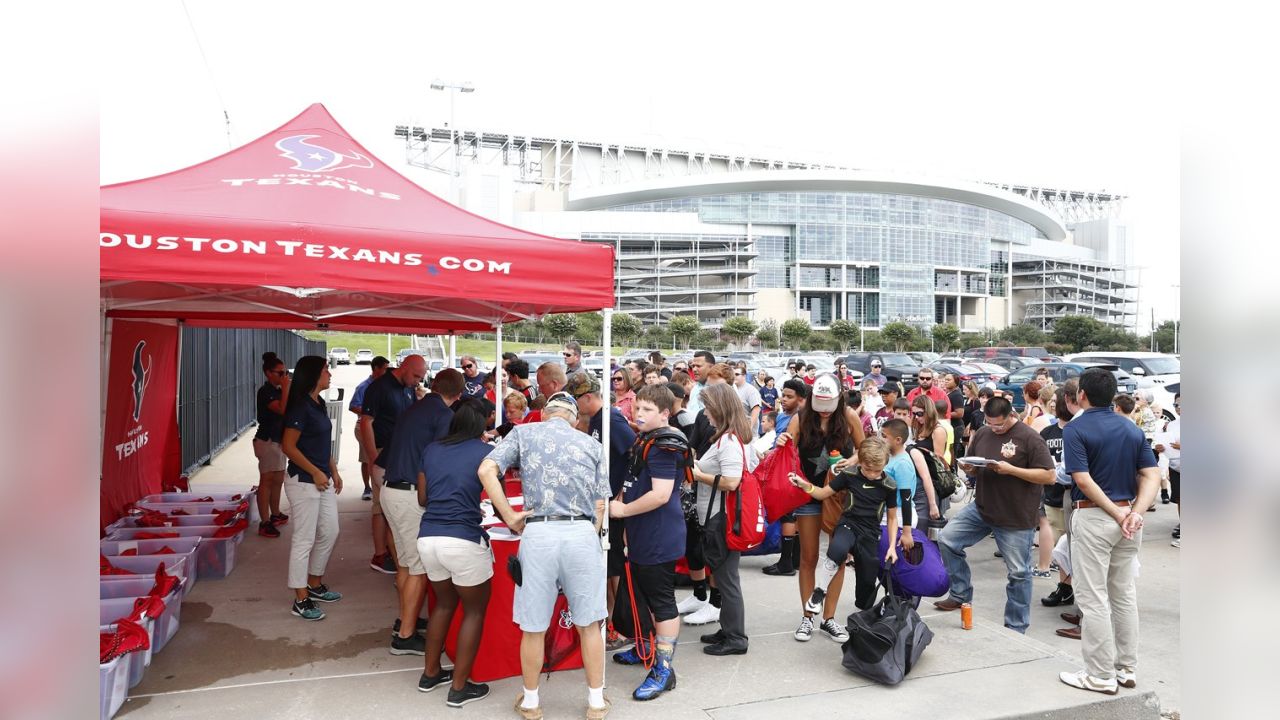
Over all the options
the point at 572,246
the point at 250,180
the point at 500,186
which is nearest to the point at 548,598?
the point at 572,246

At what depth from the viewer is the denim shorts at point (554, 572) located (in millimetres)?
4164

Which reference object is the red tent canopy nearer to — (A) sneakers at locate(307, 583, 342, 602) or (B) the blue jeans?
(A) sneakers at locate(307, 583, 342, 602)

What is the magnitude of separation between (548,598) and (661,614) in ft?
2.57

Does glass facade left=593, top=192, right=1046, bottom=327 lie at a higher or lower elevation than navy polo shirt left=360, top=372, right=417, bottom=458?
higher

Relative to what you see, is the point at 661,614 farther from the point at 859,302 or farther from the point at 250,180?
the point at 859,302

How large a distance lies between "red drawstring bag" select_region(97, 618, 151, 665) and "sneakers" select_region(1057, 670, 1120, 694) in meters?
5.48

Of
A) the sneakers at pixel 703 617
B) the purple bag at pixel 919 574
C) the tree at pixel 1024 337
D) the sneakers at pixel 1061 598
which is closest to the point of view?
the purple bag at pixel 919 574

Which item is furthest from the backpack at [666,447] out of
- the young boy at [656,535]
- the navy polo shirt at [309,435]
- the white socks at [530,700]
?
the navy polo shirt at [309,435]

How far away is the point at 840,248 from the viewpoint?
10675 centimetres

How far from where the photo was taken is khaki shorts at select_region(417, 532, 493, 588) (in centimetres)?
430

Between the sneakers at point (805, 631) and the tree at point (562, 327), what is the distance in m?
55.6

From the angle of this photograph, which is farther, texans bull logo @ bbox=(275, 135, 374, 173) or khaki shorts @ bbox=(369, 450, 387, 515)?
khaki shorts @ bbox=(369, 450, 387, 515)

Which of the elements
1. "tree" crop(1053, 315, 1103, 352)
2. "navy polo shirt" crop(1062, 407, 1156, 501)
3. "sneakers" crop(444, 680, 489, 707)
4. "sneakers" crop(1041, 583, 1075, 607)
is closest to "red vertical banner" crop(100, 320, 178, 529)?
"sneakers" crop(444, 680, 489, 707)

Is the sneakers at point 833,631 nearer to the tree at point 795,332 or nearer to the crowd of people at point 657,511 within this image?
the crowd of people at point 657,511
